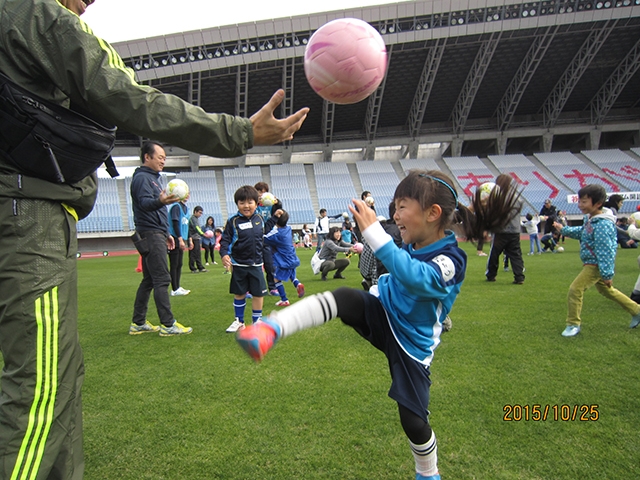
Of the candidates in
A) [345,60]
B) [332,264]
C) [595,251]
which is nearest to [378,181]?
[332,264]

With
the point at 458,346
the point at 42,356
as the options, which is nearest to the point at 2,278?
the point at 42,356

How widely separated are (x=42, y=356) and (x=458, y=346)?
3632 mm

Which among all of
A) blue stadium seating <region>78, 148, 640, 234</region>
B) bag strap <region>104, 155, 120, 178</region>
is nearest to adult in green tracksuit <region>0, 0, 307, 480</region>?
bag strap <region>104, 155, 120, 178</region>

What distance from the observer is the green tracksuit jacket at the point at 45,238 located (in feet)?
4.62

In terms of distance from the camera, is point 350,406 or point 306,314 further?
point 350,406

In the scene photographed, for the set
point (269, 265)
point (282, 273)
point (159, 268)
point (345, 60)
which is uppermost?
point (345, 60)

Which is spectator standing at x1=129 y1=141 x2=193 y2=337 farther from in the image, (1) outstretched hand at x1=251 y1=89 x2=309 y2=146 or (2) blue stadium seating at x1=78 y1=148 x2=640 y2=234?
(2) blue stadium seating at x1=78 y1=148 x2=640 y2=234

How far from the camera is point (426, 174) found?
2057 millimetres

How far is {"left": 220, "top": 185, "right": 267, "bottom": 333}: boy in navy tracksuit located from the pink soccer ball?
2.72 metres

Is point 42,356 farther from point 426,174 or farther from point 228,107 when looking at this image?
point 228,107

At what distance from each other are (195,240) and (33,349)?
1139 centimetres

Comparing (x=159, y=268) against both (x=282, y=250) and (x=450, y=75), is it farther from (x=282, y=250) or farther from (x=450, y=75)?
(x=450, y=75)

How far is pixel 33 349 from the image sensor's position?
4.75ft
